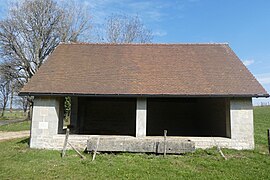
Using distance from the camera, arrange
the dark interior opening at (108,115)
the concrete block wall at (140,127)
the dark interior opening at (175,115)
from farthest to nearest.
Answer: the dark interior opening at (175,115) → the dark interior opening at (108,115) → the concrete block wall at (140,127)

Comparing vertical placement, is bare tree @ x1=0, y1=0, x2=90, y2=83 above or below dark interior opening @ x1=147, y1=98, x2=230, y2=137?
above

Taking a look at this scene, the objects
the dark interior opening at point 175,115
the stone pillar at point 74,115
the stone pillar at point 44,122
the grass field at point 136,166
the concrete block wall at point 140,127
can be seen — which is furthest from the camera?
the dark interior opening at point 175,115

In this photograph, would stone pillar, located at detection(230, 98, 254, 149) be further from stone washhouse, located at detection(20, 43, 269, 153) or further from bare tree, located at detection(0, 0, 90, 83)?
bare tree, located at detection(0, 0, 90, 83)

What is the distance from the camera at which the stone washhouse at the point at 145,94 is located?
30.3ft

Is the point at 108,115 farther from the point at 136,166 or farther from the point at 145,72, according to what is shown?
the point at 136,166

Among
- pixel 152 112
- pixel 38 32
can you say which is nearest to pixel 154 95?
pixel 152 112

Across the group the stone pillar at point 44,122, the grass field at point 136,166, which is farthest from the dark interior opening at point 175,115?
the stone pillar at point 44,122

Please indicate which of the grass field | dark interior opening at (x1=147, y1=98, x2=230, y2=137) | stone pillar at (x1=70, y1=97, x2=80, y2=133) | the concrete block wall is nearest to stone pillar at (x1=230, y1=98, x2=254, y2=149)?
the concrete block wall

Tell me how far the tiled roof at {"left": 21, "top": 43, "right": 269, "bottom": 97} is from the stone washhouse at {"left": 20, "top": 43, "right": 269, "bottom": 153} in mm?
36

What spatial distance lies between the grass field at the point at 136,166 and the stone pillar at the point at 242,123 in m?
0.47

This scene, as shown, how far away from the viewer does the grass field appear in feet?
20.1

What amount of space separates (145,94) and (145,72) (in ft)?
6.01

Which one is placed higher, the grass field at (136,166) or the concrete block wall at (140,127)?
the concrete block wall at (140,127)

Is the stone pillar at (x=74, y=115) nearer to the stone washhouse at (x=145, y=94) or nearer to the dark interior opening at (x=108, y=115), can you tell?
the stone washhouse at (x=145, y=94)
